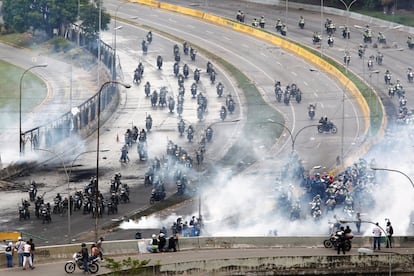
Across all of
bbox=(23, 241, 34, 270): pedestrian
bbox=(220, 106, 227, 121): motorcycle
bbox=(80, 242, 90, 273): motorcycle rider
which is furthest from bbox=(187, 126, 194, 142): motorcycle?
bbox=(80, 242, 90, 273): motorcycle rider

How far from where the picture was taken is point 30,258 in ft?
280

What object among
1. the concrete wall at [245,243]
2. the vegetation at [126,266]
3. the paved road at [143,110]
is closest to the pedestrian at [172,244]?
the concrete wall at [245,243]

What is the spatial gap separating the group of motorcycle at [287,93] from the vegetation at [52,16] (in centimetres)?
2398

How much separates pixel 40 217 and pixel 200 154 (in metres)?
21.2

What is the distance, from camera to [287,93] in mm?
154625

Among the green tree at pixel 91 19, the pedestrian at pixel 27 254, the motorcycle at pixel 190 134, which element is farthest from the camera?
the green tree at pixel 91 19

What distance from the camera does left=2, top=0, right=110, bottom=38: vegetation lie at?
6747 inches

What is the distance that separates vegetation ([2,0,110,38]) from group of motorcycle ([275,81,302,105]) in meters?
24.0

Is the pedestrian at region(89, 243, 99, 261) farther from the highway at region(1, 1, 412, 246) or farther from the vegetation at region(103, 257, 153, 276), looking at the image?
the highway at region(1, 1, 412, 246)

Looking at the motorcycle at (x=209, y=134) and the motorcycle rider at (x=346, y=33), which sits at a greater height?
the motorcycle rider at (x=346, y=33)

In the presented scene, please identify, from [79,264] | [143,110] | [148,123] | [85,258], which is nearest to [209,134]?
[148,123]

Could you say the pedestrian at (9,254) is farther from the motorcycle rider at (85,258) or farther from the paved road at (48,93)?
the paved road at (48,93)

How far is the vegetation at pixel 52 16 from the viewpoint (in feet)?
562

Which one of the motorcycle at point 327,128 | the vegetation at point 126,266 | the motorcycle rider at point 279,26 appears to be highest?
the vegetation at point 126,266
